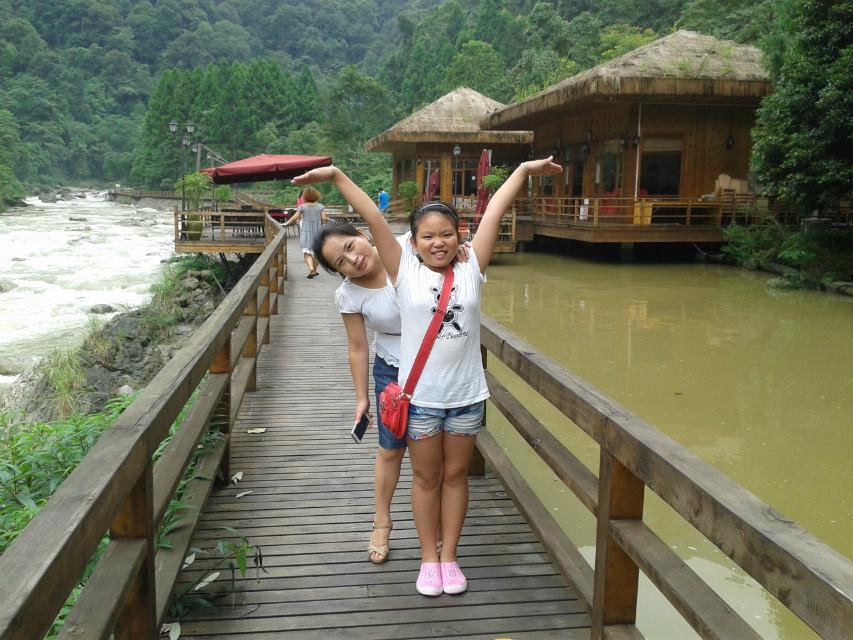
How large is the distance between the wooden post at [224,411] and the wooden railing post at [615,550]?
2.13 meters

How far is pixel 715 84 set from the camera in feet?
56.8

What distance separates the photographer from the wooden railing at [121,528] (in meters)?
1.42

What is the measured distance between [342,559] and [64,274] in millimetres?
20891

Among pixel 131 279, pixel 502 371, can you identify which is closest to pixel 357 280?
pixel 502 371

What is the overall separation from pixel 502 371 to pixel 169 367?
6085 millimetres

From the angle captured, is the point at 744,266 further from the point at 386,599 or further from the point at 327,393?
the point at 386,599

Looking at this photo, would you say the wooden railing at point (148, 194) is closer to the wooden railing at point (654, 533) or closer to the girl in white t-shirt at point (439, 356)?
the girl in white t-shirt at point (439, 356)

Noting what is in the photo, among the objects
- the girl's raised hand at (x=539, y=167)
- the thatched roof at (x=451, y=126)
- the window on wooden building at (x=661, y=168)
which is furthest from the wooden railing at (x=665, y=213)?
the girl's raised hand at (x=539, y=167)

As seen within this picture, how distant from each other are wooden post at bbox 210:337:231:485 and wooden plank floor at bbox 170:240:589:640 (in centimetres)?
10

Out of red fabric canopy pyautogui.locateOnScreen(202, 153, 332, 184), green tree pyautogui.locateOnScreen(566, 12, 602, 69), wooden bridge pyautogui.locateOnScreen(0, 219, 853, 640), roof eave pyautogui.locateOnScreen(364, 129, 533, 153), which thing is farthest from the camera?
green tree pyautogui.locateOnScreen(566, 12, 602, 69)

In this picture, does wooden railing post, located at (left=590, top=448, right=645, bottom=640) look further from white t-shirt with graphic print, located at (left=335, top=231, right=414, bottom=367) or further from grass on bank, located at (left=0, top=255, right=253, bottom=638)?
grass on bank, located at (left=0, top=255, right=253, bottom=638)

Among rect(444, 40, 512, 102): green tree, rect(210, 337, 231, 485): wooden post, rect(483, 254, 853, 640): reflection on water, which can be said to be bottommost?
rect(483, 254, 853, 640): reflection on water

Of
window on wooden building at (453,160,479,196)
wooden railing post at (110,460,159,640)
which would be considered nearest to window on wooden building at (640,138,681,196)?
window on wooden building at (453,160,479,196)

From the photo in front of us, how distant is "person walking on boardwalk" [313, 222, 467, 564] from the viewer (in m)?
2.93
